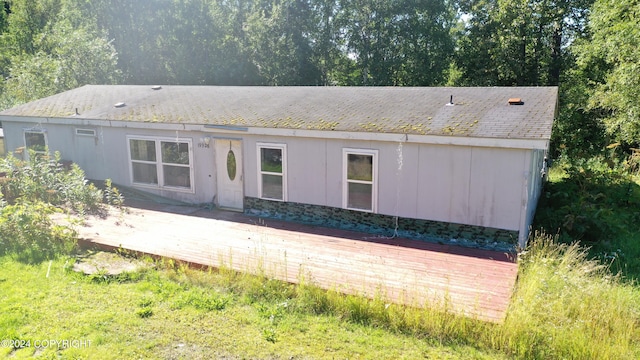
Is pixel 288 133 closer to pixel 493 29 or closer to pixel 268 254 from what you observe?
pixel 268 254

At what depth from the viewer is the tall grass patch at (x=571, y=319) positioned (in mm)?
5121

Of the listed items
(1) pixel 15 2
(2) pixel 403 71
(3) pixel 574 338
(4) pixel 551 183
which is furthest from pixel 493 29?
(1) pixel 15 2

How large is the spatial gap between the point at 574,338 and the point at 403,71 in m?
25.0

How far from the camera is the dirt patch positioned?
7508 mm

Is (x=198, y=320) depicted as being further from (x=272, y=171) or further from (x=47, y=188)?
(x=47, y=188)

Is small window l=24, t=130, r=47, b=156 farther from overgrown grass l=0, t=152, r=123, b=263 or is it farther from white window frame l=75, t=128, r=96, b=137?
white window frame l=75, t=128, r=96, b=137

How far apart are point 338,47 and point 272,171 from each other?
21.7 m

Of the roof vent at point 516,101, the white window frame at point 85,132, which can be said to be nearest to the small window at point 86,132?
the white window frame at point 85,132

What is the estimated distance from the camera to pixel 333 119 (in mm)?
10570

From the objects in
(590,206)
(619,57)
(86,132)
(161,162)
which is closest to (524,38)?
(619,57)

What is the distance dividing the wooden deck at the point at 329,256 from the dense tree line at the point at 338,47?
12333 millimetres

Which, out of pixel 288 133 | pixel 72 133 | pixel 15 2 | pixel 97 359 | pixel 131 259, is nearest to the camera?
pixel 97 359

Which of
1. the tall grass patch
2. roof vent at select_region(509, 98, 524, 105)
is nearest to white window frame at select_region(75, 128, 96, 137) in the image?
roof vent at select_region(509, 98, 524, 105)

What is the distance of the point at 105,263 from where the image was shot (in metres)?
7.93
